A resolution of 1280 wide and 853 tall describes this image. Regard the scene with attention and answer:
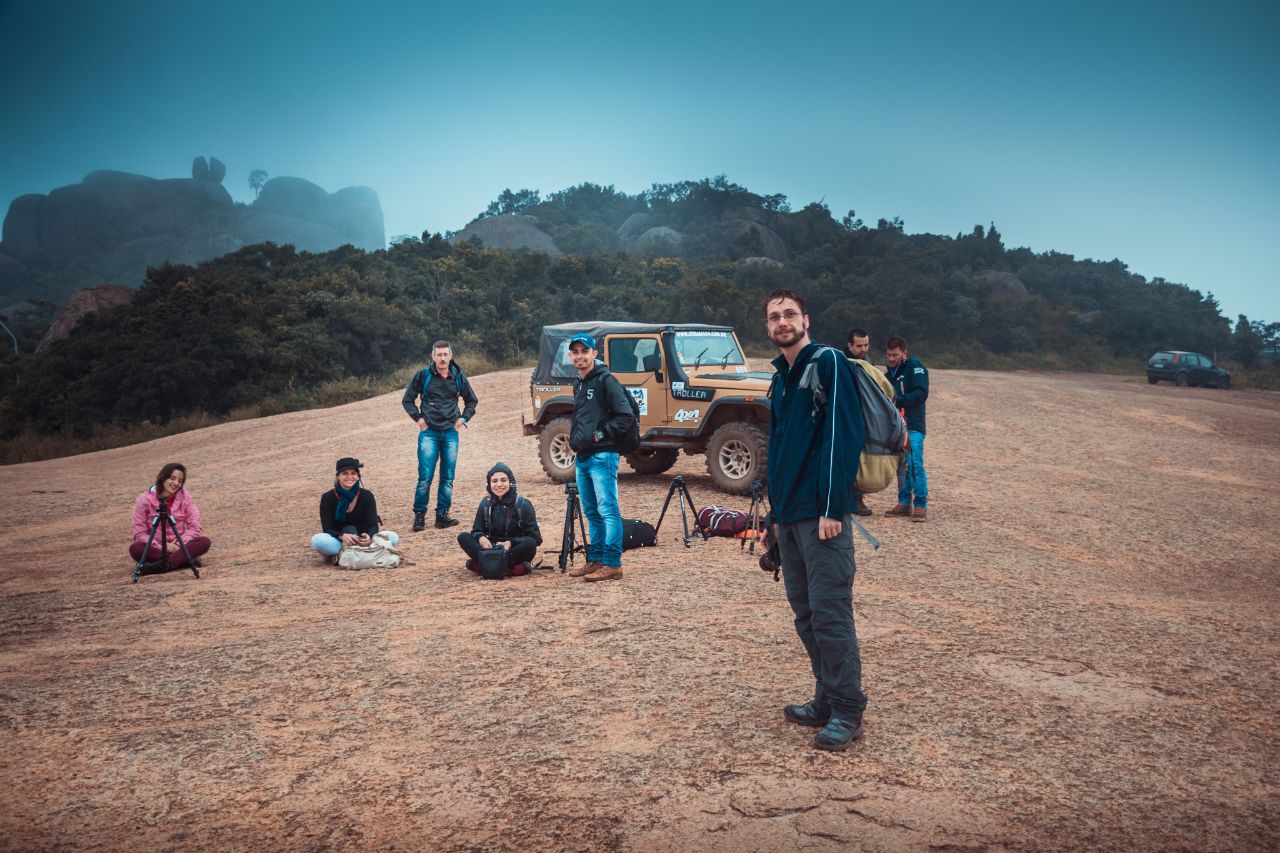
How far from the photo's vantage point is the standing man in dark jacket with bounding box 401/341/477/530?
1005 centimetres

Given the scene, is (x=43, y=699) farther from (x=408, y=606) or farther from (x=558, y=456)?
(x=558, y=456)

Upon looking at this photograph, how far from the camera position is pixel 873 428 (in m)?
3.97

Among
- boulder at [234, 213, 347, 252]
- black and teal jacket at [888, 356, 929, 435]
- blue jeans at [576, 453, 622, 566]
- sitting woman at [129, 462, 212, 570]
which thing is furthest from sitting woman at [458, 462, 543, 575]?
boulder at [234, 213, 347, 252]

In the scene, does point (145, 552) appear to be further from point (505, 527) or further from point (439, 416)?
point (505, 527)

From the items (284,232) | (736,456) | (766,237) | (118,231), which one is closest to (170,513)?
(736,456)

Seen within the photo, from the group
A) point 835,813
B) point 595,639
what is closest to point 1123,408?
point 595,639

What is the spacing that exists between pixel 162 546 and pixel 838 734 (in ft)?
22.5

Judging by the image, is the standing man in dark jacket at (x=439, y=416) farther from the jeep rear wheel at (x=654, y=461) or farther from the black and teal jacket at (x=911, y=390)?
the black and teal jacket at (x=911, y=390)

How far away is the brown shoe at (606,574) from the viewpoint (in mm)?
7438

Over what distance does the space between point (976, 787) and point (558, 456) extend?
943cm

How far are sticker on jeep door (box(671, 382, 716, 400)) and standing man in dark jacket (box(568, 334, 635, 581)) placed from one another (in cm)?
428

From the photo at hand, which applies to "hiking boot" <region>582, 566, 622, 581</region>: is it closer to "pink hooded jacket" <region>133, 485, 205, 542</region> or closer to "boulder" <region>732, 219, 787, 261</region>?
"pink hooded jacket" <region>133, 485, 205, 542</region>

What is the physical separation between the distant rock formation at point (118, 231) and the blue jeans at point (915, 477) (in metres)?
109

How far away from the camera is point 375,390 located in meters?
29.4
